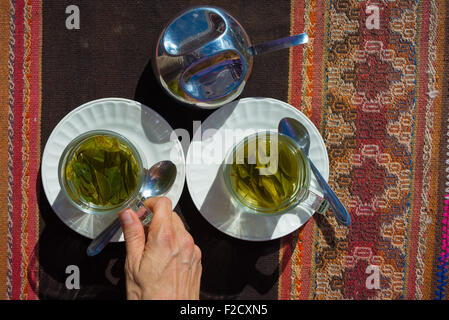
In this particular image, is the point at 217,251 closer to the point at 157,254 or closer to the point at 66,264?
the point at 157,254

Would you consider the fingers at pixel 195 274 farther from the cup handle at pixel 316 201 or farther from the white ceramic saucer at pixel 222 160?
the cup handle at pixel 316 201

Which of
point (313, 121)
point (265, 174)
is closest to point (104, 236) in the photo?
point (265, 174)

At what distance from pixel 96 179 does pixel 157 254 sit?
0.45 ft

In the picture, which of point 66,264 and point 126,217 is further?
point 66,264

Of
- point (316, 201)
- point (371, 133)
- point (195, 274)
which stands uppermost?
point (371, 133)

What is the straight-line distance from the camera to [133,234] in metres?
0.49

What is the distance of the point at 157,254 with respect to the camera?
0.49 m

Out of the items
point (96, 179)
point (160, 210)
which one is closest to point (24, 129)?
point (96, 179)

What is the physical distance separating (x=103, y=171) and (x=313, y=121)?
0.33 m

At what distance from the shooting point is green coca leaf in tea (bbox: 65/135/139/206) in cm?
51

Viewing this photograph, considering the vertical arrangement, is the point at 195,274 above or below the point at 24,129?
below

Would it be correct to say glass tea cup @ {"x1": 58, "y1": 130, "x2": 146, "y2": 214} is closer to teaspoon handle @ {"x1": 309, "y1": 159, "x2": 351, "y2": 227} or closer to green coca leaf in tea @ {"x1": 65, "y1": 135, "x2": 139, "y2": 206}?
green coca leaf in tea @ {"x1": 65, "y1": 135, "x2": 139, "y2": 206}

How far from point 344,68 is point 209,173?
0.28 meters
